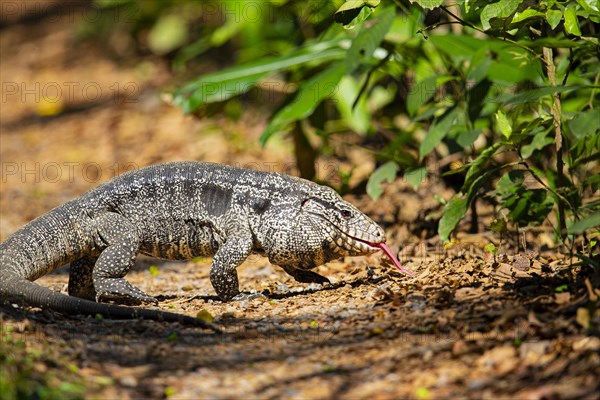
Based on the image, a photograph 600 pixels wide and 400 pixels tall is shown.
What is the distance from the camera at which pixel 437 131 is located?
701 cm

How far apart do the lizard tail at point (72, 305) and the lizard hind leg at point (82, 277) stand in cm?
99

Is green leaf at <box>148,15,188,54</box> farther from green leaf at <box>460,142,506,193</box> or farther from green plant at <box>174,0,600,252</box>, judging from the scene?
green leaf at <box>460,142,506,193</box>

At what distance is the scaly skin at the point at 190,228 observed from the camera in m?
6.15

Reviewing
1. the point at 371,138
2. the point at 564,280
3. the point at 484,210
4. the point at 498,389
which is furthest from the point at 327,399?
the point at 371,138

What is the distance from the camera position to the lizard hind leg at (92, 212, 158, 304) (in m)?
6.05

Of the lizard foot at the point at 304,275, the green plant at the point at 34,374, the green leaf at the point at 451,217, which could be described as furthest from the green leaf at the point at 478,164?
the green plant at the point at 34,374

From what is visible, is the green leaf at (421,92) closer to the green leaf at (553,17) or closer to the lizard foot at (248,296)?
the green leaf at (553,17)

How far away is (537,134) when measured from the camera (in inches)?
248

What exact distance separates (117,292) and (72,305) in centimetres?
63

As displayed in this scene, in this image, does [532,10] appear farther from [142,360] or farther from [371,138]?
[371,138]

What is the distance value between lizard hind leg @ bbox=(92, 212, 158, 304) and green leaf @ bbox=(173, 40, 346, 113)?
2051 mm

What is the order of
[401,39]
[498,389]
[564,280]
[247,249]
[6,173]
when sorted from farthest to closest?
1. [6,173]
2. [401,39]
3. [247,249]
4. [564,280]
5. [498,389]

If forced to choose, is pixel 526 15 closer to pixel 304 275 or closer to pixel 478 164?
pixel 478 164

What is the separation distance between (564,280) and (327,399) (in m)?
1.91
